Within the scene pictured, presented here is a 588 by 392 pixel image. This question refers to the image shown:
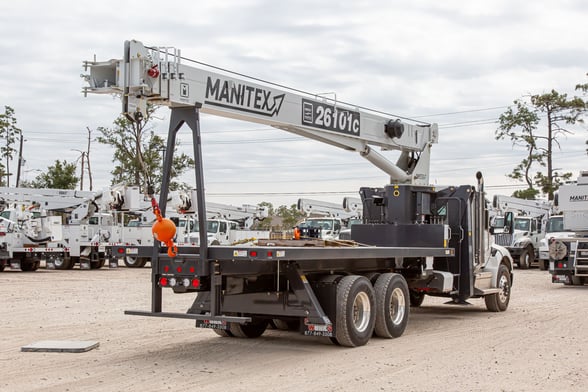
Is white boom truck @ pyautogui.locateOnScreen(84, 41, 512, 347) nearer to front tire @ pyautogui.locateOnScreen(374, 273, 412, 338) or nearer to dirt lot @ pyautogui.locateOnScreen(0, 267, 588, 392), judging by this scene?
front tire @ pyautogui.locateOnScreen(374, 273, 412, 338)

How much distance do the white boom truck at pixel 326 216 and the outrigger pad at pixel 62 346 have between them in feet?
77.4

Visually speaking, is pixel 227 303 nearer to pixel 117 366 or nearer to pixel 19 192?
pixel 117 366

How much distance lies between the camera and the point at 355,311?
10984mm

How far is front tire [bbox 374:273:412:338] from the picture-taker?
1155 cm

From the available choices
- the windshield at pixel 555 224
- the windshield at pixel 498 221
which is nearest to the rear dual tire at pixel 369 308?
the windshield at pixel 555 224

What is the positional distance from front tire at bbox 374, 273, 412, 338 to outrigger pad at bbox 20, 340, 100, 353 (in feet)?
13.2

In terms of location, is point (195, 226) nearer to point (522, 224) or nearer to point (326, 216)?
point (326, 216)

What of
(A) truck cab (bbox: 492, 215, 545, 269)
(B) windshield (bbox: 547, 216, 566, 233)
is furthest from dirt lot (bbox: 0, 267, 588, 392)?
(A) truck cab (bbox: 492, 215, 545, 269)

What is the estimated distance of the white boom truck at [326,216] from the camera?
119 feet

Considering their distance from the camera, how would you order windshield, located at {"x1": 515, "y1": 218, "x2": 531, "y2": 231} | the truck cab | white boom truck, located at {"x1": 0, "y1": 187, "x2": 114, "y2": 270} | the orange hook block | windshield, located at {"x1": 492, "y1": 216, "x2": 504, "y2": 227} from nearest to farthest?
1. the orange hook block
2. white boom truck, located at {"x1": 0, "y1": 187, "x2": 114, "y2": 270}
3. the truck cab
4. windshield, located at {"x1": 515, "y1": 218, "x2": 531, "y2": 231}
5. windshield, located at {"x1": 492, "y1": 216, "x2": 504, "y2": 227}

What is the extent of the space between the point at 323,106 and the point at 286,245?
368 centimetres

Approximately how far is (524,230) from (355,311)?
25.9 m

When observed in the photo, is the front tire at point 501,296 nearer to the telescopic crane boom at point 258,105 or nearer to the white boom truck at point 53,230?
the telescopic crane boom at point 258,105

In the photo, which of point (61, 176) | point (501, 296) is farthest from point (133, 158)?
point (501, 296)
